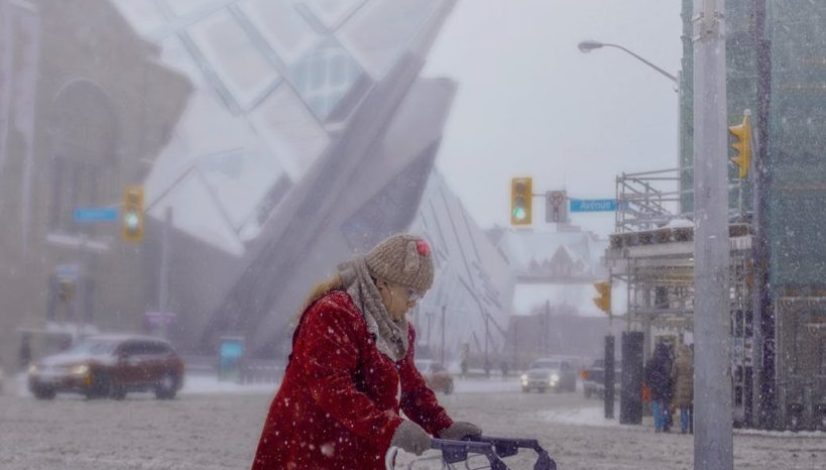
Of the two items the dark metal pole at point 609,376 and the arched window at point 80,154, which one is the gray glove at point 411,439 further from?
the arched window at point 80,154

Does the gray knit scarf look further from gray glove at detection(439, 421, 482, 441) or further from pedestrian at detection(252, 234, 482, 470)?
gray glove at detection(439, 421, 482, 441)

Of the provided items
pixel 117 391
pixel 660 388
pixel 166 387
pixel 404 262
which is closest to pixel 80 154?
pixel 166 387

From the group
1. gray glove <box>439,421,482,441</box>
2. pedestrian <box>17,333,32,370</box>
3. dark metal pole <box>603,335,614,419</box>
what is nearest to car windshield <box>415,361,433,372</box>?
pedestrian <box>17,333,32,370</box>

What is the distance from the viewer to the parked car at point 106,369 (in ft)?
75.3

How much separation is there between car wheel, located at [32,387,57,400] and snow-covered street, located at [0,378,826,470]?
0.73 ft

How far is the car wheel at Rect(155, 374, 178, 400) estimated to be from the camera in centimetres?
2511

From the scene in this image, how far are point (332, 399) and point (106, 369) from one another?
20967 millimetres

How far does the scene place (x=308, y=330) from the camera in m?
3.54

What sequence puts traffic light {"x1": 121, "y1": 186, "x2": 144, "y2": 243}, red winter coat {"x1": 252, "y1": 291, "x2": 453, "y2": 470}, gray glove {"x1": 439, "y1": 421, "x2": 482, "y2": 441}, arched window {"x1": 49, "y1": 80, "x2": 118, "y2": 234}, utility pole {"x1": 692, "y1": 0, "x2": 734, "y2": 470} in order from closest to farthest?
red winter coat {"x1": 252, "y1": 291, "x2": 453, "y2": 470}, gray glove {"x1": 439, "y1": 421, "x2": 482, "y2": 441}, utility pole {"x1": 692, "y1": 0, "x2": 734, "y2": 470}, traffic light {"x1": 121, "y1": 186, "x2": 144, "y2": 243}, arched window {"x1": 49, "y1": 80, "x2": 118, "y2": 234}

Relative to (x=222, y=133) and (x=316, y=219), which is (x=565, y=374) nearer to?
(x=316, y=219)

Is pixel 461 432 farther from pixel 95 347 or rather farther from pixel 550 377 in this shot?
pixel 550 377

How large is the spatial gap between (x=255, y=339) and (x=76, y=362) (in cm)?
4252

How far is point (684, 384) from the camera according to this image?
18.1 metres

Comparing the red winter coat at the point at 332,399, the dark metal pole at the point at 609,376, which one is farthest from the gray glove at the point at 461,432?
the dark metal pole at the point at 609,376
